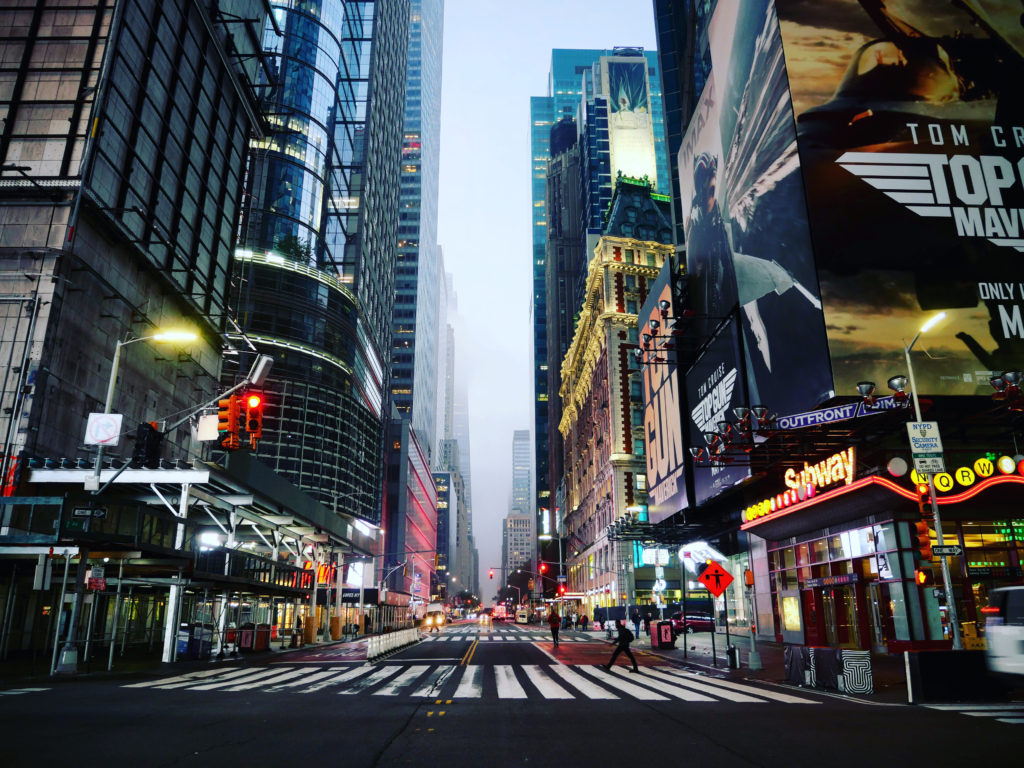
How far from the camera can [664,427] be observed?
50656 mm

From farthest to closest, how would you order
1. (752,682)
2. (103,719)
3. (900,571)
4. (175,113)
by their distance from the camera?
(175,113)
(900,571)
(752,682)
(103,719)

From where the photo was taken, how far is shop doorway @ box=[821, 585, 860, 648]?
94.3 feet

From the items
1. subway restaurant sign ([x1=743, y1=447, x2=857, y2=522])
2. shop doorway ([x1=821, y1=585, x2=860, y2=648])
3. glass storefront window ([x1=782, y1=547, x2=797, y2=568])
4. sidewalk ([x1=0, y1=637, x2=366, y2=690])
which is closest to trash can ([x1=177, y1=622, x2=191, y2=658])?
sidewalk ([x1=0, y1=637, x2=366, y2=690])

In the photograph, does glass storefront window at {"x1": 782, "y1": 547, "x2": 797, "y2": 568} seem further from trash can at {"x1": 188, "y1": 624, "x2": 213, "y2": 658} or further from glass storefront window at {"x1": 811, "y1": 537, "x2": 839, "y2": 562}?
trash can at {"x1": 188, "y1": 624, "x2": 213, "y2": 658}

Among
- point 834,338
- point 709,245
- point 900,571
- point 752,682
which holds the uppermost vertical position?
point 709,245

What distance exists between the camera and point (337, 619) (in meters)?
50.0

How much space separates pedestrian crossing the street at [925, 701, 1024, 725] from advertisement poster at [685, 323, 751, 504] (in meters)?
17.5

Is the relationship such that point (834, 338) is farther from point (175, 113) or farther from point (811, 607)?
point (175, 113)

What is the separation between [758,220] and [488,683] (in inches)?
959

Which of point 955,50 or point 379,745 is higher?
point 955,50

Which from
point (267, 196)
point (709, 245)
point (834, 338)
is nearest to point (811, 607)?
point (834, 338)

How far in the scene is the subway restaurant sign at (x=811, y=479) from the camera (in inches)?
1022

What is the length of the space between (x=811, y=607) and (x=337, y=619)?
32970mm

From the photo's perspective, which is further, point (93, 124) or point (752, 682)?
point (93, 124)
